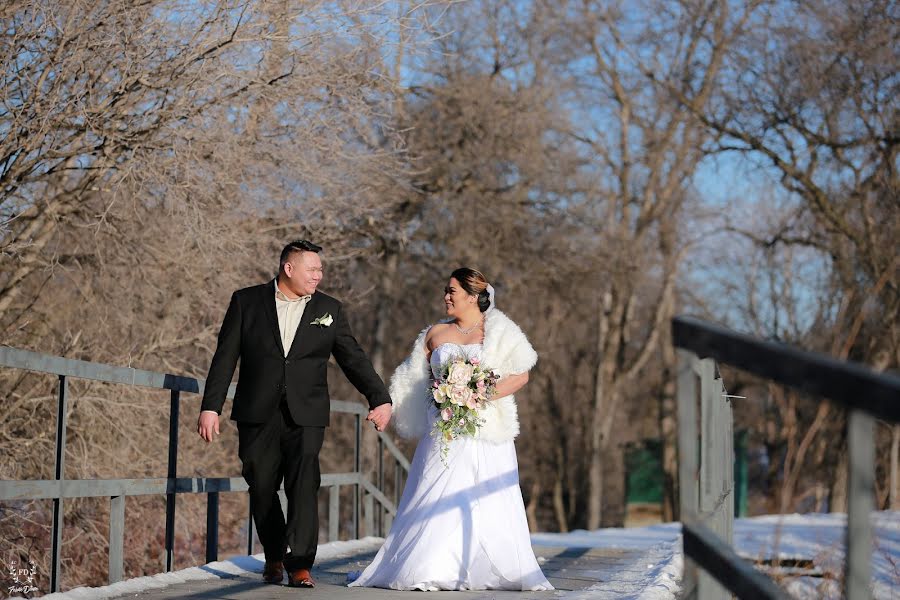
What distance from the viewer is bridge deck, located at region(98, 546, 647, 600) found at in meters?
7.12

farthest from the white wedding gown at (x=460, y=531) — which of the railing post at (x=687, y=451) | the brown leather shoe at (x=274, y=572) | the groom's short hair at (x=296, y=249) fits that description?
the railing post at (x=687, y=451)

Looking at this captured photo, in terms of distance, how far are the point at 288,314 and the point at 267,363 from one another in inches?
12.7

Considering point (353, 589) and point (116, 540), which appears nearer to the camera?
point (116, 540)

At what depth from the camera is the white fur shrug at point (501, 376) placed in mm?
8375

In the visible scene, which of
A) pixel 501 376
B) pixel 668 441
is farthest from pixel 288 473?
pixel 668 441

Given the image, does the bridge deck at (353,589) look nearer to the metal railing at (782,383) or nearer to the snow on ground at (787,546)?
the snow on ground at (787,546)

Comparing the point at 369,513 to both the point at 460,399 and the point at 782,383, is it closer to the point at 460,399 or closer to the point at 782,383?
the point at 460,399

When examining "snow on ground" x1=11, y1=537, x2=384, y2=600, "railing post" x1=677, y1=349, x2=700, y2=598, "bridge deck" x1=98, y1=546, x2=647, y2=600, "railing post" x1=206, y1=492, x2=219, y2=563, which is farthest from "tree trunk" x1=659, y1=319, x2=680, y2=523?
"railing post" x1=677, y1=349, x2=700, y2=598

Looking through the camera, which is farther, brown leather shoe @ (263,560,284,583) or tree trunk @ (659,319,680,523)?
tree trunk @ (659,319,680,523)

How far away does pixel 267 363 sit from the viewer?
24.5 feet

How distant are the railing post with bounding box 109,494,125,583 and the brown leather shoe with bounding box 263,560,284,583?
2.85 ft

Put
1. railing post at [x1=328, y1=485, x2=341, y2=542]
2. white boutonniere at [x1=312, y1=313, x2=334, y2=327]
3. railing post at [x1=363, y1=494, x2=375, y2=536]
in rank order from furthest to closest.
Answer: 1. railing post at [x1=363, y1=494, x2=375, y2=536]
2. railing post at [x1=328, y1=485, x2=341, y2=542]
3. white boutonniere at [x1=312, y1=313, x2=334, y2=327]

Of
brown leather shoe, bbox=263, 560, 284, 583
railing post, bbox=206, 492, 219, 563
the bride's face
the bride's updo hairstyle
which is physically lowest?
brown leather shoe, bbox=263, 560, 284, 583

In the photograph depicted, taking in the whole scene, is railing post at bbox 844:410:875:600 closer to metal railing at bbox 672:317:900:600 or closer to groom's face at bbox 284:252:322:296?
metal railing at bbox 672:317:900:600
